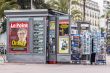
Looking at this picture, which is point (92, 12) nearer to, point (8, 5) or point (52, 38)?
point (8, 5)

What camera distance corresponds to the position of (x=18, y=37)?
2625cm

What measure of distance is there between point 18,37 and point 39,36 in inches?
51.7

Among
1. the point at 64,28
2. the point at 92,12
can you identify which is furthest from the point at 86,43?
the point at 92,12

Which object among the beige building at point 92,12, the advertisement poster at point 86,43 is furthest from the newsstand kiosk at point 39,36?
the beige building at point 92,12

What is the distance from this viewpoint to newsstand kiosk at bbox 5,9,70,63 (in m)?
25.7

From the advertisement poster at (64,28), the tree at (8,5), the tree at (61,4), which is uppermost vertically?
the tree at (61,4)

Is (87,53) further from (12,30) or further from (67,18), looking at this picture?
(12,30)

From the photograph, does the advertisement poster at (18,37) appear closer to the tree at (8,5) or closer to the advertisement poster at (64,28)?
the advertisement poster at (64,28)

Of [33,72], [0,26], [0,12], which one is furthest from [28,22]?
[0,26]

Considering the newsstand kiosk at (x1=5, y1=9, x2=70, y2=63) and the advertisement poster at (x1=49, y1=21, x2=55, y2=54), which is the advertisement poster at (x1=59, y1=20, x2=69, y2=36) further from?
the advertisement poster at (x1=49, y1=21, x2=55, y2=54)

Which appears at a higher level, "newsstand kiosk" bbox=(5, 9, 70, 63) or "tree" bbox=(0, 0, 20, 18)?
"tree" bbox=(0, 0, 20, 18)

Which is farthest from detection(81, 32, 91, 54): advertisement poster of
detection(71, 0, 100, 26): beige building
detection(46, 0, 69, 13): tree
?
detection(71, 0, 100, 26): beige building

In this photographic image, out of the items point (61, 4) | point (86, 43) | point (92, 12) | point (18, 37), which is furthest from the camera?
point (92, 12)

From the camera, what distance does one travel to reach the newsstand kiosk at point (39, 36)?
25.7 metres
